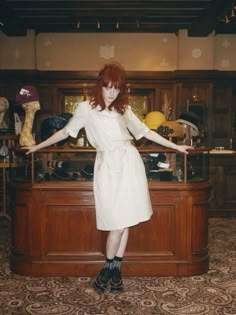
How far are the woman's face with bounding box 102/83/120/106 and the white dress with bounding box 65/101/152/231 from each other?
98mm

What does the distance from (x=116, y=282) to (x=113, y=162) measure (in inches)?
38.8

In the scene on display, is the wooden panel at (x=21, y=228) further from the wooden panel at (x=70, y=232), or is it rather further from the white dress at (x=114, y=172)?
the white dress at (x=114, y=172)

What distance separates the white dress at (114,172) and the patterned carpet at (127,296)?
1.91 ft

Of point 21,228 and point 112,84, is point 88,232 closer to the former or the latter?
point 21,228

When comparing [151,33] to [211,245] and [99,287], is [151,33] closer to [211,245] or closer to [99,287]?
[211,245]

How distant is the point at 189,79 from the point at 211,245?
3.43 metres

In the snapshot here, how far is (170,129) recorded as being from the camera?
3799 mm

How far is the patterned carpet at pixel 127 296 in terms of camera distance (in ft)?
9.83

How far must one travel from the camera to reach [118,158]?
3250 millimetres

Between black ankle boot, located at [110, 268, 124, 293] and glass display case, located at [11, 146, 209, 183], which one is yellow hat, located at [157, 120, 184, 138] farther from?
black ankle boot, located at [110, 268, 124, 293]

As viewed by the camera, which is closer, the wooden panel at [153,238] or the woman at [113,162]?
the woman at [113,162]

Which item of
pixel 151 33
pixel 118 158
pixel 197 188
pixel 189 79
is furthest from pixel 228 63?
pixel 118 158

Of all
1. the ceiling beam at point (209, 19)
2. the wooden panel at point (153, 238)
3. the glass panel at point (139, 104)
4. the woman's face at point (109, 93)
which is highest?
the ceiling beam at point (209, 19)

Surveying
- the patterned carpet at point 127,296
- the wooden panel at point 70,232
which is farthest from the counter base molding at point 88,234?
the patterned carpet at point 127,296
